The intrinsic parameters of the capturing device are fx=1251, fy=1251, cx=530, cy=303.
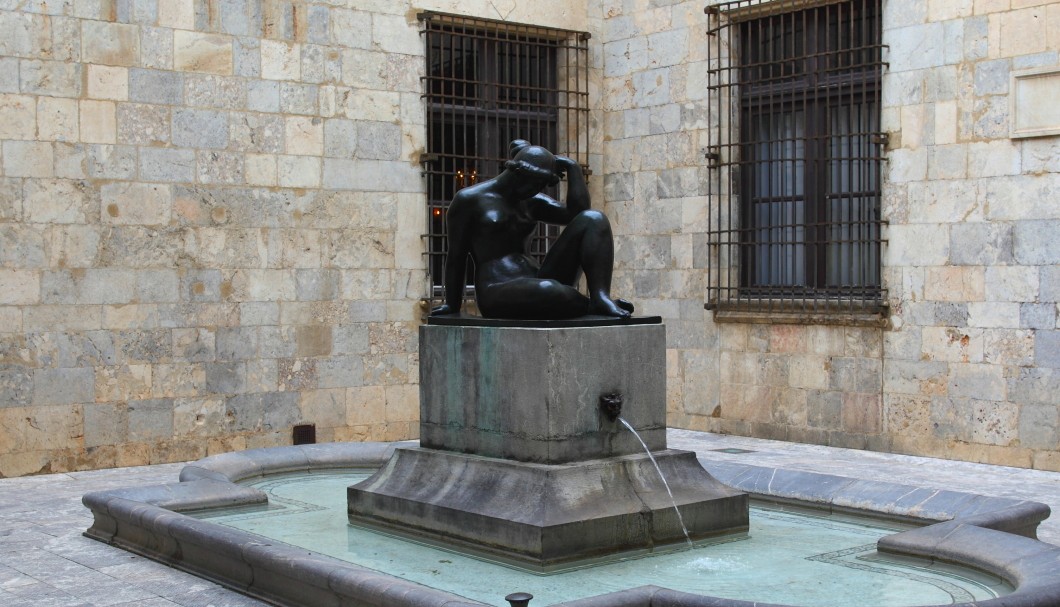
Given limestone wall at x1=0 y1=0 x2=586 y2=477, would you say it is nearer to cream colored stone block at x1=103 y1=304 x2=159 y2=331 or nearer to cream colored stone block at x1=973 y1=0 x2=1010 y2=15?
cream colored stone block at x1=103 y1=304 x2=159 y2=331

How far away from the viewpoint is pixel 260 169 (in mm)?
9758

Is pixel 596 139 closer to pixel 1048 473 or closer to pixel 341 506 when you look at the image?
pixel 1048 473

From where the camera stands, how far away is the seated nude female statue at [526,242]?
6.01 meters

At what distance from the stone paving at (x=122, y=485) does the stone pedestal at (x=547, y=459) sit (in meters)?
1.09

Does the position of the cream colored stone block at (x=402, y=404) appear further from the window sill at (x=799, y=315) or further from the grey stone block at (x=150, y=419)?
the window sill at (x=799, y=315)

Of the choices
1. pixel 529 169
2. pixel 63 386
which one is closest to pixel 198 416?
pixel 63 386

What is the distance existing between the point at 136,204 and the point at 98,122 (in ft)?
2.10

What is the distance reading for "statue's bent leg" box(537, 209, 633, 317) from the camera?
6.07 metres

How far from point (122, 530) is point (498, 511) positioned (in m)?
1.95

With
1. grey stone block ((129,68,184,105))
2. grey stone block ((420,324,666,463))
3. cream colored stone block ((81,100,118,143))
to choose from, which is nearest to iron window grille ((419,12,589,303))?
grey stone block ((129,68,184,105))

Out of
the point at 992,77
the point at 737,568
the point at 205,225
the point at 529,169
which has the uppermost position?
the point at 992,77

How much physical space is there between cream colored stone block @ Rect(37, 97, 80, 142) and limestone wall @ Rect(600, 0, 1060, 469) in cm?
490

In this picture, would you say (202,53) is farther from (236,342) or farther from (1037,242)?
(1037,242)

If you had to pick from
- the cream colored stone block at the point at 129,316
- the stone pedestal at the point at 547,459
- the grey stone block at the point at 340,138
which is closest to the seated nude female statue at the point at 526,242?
the stone pedestal at the point at 547,459
